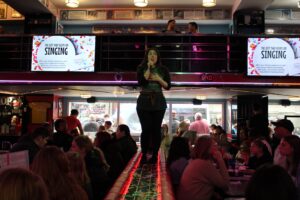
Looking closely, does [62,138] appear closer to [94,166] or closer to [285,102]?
[94,166]

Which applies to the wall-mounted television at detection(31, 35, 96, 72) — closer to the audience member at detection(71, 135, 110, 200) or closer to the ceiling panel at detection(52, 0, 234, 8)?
the ceiling panel at detection(52, 0, 234, 8)

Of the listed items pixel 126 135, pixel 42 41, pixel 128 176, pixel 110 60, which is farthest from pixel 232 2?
pixel 128 176

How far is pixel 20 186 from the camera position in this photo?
1566mm

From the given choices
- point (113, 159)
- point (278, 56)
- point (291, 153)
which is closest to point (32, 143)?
point (113, 159)

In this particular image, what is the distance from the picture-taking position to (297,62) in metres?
8.61

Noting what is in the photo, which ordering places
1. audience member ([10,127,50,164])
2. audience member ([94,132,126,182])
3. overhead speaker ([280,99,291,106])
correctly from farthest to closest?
overhead speaker ([280,99,291,106]), audience member ([94,132,126,182]), audience member ([10,127,50,164])

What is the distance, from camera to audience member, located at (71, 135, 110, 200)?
436 cm

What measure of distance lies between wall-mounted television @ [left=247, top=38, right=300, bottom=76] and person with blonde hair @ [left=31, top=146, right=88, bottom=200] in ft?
22.2

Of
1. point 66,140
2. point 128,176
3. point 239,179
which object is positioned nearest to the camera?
point 128,176

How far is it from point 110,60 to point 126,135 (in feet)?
9.72

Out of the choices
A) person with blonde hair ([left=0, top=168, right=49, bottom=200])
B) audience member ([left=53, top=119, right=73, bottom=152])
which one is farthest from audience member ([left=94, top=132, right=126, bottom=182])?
person with blonde hair ([left=0, top=168, right=49, bottom=200])

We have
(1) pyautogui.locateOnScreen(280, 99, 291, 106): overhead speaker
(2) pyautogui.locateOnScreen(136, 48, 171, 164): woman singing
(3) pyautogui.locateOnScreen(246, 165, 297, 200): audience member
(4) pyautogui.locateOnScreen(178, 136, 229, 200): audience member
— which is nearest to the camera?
(3) pyautogui.locateOnScreen(246, 165, 297, 200): audience member

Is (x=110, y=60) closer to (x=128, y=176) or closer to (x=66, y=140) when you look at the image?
(x=66, y=140)

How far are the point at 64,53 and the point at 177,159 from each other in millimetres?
4852
